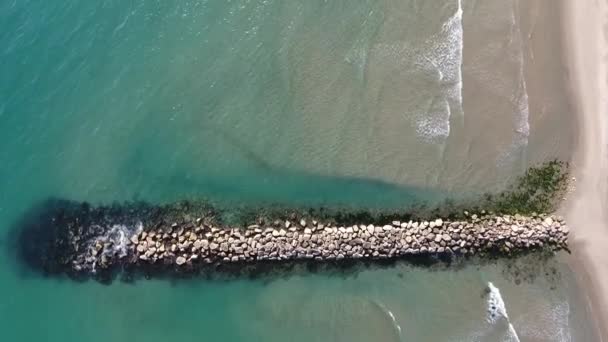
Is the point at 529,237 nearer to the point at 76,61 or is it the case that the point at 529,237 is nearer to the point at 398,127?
the point at 398,127

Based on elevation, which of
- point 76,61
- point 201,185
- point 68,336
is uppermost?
point 76,61

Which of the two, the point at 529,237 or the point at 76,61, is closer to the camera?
the point at 529,237

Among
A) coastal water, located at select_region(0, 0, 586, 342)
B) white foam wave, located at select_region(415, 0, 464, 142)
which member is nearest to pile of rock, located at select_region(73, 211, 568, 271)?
coastal water, located at select_region(0, 0, 586, 342)

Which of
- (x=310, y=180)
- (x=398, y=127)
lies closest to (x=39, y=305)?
(x=310, y=180)

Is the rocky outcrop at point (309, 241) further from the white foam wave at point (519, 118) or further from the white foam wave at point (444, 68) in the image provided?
the white foam wave at point (444, 68)

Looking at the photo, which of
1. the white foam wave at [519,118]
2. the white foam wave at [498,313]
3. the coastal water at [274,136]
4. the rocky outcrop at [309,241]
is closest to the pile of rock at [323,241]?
the rocky outcrop at [309,241]
